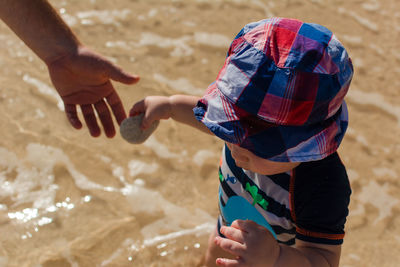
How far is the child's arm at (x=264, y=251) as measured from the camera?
4.63 ft

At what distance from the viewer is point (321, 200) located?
4.87ft

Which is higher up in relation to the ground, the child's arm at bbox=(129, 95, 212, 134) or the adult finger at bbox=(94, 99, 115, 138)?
the child's arm at bbox=(129, 95, 212, 134)

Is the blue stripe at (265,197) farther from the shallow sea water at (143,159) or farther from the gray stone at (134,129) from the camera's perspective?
the shallow sea water at (143,159)

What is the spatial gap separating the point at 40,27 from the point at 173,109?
904 millimetres

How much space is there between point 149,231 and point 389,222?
137 cm

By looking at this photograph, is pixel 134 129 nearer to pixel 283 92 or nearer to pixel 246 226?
pixel 246 226

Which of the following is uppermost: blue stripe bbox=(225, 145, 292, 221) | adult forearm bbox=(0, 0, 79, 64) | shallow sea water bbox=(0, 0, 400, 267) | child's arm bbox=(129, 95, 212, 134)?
adult forearm bbox=(0, 0, 79, 64)

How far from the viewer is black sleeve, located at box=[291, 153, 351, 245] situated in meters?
1.48

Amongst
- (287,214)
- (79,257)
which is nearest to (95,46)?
(79,257)

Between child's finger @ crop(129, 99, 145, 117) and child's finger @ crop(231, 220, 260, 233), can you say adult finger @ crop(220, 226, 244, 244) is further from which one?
child's finger @ crop(129, 99, 145, 117)

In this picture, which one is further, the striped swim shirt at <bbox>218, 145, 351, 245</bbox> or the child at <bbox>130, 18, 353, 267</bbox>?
the striped swim shirt at <bbox>218, 145, 351, 245</bbox>

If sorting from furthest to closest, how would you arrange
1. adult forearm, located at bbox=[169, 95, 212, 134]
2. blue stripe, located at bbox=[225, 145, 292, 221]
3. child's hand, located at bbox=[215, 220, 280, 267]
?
adult forearm, located at bbox=[169, 95, 212, 134] → blue stripe, located at bbox=[225, 145, 292, 221] → child's hand, located at bbox=[215, 220, 280, 267]

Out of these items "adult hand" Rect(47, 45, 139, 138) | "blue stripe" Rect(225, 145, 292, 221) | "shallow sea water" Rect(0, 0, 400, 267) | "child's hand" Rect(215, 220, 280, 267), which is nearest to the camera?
"child's hand" Rect(215, 220, 280, 267)

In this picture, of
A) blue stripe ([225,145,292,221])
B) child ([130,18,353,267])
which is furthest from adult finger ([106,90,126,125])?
child ([130,18,353,267])
